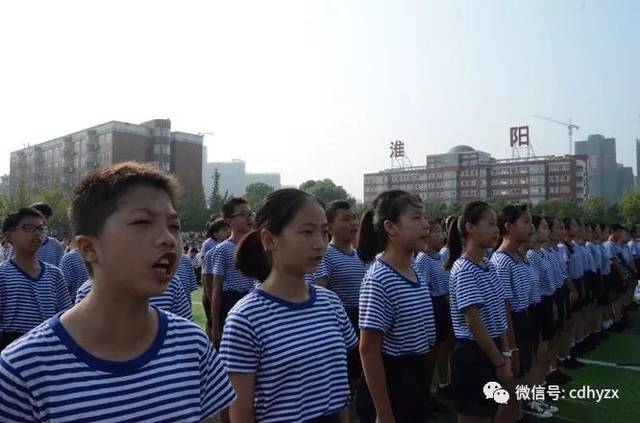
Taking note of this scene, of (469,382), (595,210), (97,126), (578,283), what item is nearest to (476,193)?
(595,210)

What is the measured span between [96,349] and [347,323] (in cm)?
147

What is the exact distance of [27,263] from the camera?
466 centimetres

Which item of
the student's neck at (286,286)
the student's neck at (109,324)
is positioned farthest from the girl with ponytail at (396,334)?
the student's neck at (109,324)

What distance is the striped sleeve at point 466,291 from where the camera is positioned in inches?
152

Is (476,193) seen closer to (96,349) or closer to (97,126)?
(97,126)

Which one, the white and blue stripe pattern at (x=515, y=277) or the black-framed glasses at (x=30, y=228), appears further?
the white and blue stripe pattern at (x=515, y=277)

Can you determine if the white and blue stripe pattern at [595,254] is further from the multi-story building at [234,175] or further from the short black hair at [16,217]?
the multi-story building at [234,175]

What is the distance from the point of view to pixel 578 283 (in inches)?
350

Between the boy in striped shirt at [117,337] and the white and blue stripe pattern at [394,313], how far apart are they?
156cm

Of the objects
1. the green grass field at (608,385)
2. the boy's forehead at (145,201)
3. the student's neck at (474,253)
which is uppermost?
the boy's forehead at (145,201)

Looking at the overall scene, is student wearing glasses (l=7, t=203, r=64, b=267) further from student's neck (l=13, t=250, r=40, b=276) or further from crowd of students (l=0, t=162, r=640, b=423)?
student's neck (l=13, t=250, r=40, b=276)

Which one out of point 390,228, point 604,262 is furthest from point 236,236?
point 604,262

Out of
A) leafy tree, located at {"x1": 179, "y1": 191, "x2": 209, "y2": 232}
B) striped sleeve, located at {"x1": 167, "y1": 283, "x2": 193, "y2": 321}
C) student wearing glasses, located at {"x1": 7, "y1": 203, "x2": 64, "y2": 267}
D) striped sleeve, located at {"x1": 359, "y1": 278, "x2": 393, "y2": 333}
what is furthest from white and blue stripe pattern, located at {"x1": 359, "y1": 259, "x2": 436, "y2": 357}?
leafy tree, located at {"x1": 179, "y1": 191, "x2": 209, "y2": 232}

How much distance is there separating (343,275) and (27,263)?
278cm
